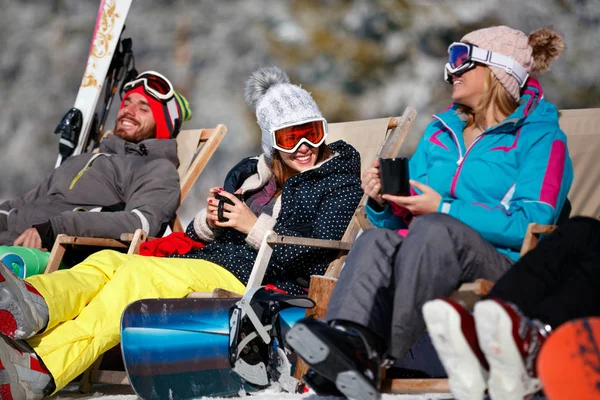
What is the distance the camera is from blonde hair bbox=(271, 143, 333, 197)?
12.3 feet

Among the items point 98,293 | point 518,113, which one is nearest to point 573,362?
point 518,113

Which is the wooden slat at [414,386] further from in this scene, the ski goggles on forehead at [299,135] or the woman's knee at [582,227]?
the ski goggles on forehead at [299,135]

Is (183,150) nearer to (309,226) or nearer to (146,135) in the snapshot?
(146,135)

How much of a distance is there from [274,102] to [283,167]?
31cm

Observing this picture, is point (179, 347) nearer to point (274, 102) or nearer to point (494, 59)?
point (274, 102)

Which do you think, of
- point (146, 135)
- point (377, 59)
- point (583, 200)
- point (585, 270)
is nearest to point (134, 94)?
point (146, 135)

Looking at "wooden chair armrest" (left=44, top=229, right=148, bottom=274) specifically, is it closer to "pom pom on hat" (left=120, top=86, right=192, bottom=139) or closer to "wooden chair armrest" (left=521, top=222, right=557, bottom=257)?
"pom pom on hat" (left=120, top=86, right=192, bottom=139)

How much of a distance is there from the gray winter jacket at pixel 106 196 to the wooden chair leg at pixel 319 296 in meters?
1.66

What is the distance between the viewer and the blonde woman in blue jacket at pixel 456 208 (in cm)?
218

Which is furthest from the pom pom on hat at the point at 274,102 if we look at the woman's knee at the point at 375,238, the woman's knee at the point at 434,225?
the woman's knee at the point at 434,225

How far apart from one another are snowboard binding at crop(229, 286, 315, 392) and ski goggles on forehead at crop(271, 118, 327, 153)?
0.84 metres

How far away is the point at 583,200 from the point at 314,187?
1.12 meters

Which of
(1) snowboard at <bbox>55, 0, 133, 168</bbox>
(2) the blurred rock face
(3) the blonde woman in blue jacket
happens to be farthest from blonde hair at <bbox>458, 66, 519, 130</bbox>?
(2) the blurred rock face

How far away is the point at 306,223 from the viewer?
3525mm
